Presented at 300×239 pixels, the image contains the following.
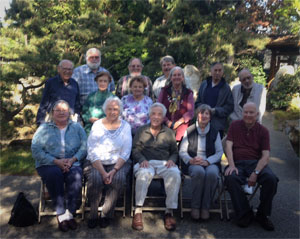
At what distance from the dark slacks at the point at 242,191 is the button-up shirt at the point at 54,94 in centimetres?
240

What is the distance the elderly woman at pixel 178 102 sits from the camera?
396 centimetres

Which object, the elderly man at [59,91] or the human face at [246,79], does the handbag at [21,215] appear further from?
A: the human face at [246,79]

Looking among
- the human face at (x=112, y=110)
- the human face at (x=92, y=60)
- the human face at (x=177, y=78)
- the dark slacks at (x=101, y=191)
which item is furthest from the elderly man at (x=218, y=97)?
the human face at (x=92, y=60)

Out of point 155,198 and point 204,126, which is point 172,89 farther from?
point 155,198

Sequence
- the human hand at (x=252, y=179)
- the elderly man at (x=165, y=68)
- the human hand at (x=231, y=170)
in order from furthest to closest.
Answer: the elderly man at (x=165, y=68), the human hand at (x=231, y=170), the human hand at (x=252, y=179)

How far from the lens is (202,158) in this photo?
363cm

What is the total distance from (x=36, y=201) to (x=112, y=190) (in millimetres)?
1254

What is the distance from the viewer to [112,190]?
3299mm

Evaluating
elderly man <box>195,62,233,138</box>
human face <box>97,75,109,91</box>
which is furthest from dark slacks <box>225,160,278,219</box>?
human face <box>97,75,109,91</box>

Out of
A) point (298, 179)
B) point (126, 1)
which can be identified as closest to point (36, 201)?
point (298, 179)

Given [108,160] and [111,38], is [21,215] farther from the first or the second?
[111,38]

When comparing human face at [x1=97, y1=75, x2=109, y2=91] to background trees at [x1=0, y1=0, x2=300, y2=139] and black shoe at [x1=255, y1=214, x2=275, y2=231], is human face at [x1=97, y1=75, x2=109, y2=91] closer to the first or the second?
background trees at [x1=0, y1=0, x2=300, y2=139]

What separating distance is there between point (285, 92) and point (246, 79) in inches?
308

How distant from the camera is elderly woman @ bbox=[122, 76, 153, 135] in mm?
3916
